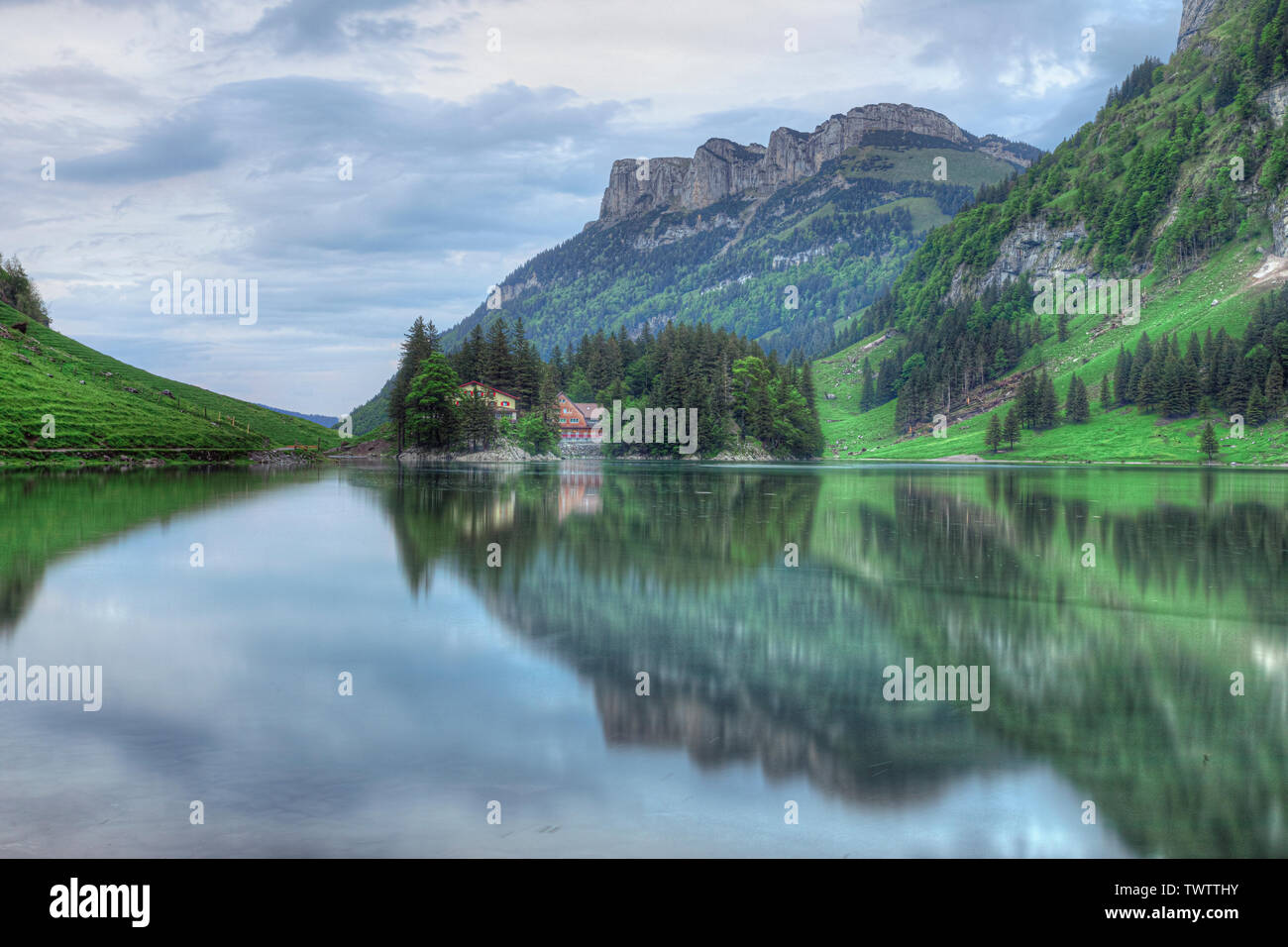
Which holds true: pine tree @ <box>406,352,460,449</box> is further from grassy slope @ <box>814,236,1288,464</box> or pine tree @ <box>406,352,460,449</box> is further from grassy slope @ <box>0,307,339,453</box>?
grassy slope @ <box>814,236,1288,464</box>

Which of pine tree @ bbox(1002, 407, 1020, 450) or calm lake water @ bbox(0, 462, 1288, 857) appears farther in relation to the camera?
pine tree @ bbox(1002, 407, 1020, 450)

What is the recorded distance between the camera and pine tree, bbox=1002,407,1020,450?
168375mm

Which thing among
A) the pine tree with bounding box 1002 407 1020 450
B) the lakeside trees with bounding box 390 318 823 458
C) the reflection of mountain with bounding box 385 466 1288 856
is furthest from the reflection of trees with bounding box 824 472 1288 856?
the pine tree with bounding box 1002 407 1020 450

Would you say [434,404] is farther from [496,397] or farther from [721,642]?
[721,642]

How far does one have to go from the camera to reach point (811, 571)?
23719 millimetres

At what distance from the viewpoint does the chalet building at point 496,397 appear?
139800mm

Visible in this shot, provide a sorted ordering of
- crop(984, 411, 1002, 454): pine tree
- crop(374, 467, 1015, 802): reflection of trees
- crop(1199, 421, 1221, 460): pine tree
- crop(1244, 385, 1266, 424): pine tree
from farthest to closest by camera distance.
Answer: crop(984, 411, 1002, 454): pine tree, crop(1244, 385, 1266, 424): pine tree, crop(1199, 421, 1221, 460): pine tree, crop(374, 467, 1015, 802): reflection of trees

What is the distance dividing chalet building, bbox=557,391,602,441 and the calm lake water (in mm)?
133537

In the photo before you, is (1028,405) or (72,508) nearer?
(72,508)

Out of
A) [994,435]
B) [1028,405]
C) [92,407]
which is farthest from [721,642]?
A: [1028,405]

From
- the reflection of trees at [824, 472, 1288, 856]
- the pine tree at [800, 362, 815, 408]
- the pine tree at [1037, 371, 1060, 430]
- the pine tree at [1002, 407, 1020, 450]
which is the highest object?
the pine tree at [800, 362, 815, 408]

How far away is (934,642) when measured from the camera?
1548 cm

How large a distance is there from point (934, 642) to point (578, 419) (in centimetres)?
15042
